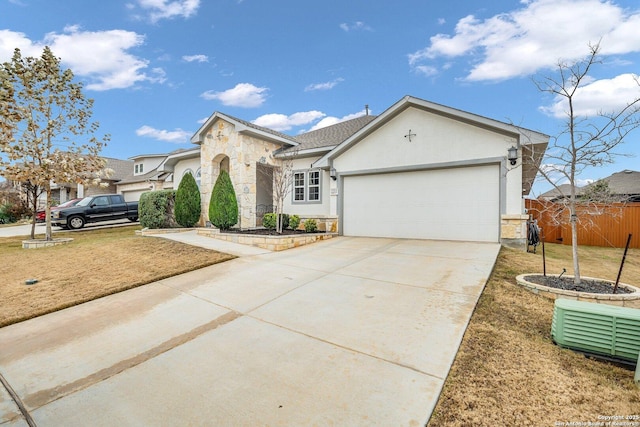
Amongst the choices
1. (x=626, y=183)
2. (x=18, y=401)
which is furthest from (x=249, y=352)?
(x=626, y=183)

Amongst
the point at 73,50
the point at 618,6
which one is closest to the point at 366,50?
the point at 618,6

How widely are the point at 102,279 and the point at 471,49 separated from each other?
14.5 m

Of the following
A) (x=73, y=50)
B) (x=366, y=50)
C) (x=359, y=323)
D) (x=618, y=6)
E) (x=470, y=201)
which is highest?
(x=366, y=50)

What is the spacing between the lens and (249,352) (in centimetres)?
303

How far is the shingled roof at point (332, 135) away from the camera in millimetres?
12922

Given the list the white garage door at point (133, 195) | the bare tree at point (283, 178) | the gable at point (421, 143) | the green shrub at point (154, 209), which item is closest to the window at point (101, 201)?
the green shrub at point (154, 209)

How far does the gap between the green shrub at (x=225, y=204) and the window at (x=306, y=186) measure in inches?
119

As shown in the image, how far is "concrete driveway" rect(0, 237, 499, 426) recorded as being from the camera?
2229mm

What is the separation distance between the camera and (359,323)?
355cm

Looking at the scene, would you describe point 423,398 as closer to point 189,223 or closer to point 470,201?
point 470,201

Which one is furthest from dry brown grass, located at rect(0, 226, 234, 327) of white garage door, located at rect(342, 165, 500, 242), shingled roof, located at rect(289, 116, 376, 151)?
shingled roof, located at rect(289, 116, 376, 151)

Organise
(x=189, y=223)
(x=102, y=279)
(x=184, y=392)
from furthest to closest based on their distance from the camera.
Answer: (x=189, y=223) < (x=102, y=279) < (x=184, y=392)

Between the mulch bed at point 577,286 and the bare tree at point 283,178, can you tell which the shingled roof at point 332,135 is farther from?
the mulch bed at point 577,286

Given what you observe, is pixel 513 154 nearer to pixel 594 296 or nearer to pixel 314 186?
pixel 594 296
